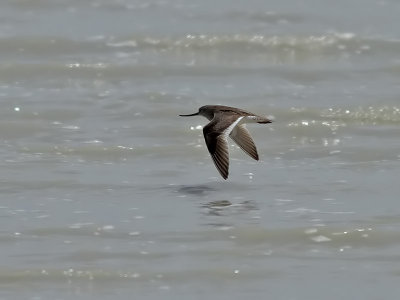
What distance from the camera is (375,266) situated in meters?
6.45

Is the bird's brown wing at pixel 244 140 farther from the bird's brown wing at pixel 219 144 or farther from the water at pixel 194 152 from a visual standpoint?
the bird's brown wing at pixel 219 144

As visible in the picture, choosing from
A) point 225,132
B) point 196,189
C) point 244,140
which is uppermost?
point 225,132

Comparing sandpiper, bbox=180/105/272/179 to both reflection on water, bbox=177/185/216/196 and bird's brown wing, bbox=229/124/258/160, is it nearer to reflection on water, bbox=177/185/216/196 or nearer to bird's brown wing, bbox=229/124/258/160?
bird's brown wing, bbox=229/124/258/160

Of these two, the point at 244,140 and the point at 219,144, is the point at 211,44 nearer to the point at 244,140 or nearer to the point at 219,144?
the point at 244,140

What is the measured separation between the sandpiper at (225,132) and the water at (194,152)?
175 millimetres

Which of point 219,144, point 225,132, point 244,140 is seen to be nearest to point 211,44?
point 244,140

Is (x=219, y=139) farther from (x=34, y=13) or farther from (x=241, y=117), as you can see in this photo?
(x=34, y=13)

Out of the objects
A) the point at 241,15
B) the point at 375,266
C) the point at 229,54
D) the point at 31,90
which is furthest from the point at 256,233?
the point at 241,15

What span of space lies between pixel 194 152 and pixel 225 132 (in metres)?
1.01

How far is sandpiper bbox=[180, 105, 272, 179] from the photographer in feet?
25.0

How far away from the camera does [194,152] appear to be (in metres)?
8.80

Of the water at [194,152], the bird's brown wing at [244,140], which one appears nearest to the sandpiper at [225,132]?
the bird's brown wing at [244,140]

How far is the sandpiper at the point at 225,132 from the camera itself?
7633 mm

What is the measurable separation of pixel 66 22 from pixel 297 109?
333cm
